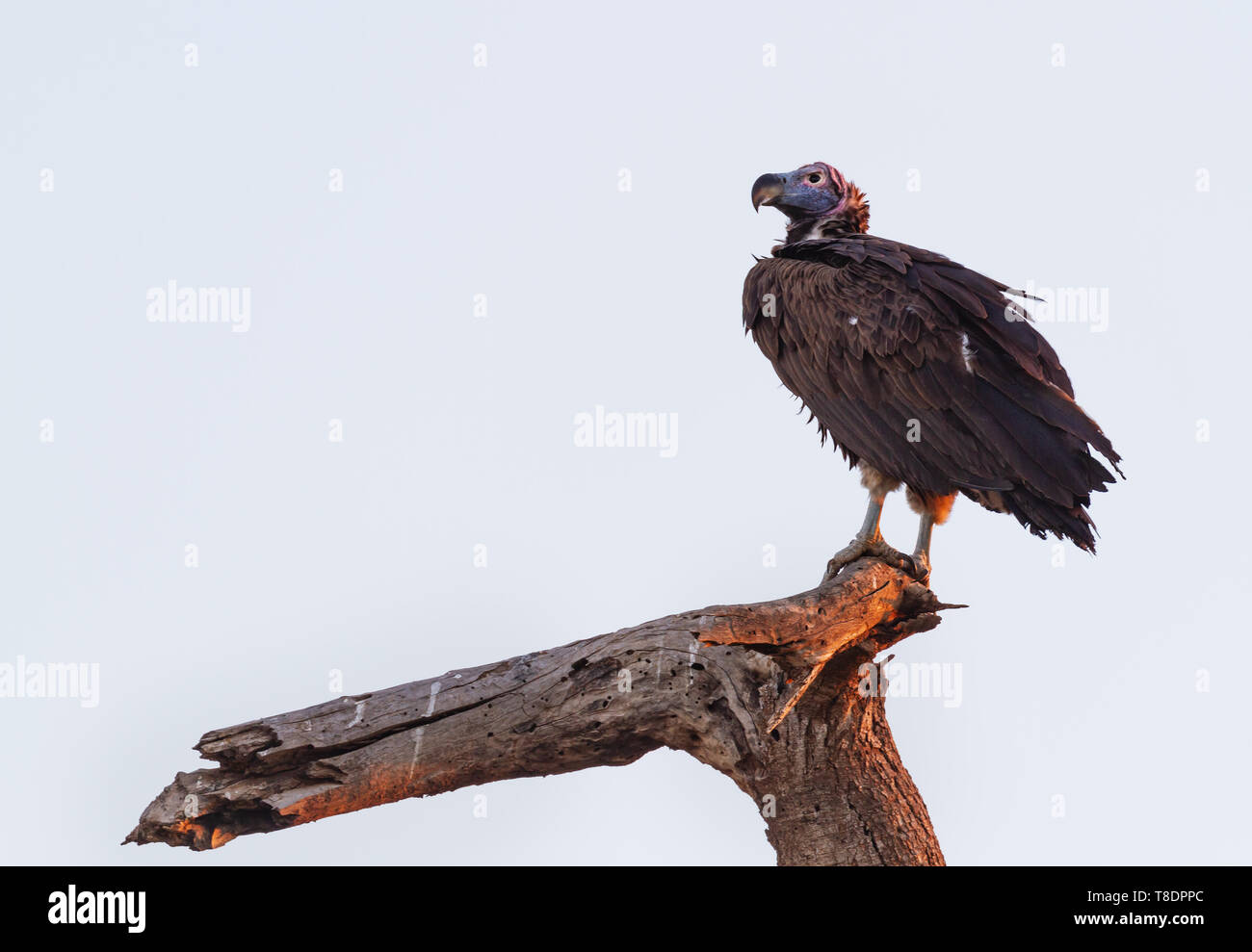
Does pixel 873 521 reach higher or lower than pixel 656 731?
higher

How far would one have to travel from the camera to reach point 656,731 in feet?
16.8

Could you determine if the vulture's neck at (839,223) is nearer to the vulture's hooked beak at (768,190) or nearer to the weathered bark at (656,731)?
the vulture's hooked beak at (768,190)

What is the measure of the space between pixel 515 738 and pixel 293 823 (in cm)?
90

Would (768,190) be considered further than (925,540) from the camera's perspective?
Yes

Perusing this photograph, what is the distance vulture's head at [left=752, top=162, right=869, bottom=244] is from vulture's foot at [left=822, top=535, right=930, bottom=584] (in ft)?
6.66

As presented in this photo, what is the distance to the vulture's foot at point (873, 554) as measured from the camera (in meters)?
5.89

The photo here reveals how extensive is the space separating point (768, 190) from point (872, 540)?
2.27m

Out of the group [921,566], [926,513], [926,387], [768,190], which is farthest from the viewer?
[768,190]

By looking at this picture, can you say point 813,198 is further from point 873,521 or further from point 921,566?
point 921,566

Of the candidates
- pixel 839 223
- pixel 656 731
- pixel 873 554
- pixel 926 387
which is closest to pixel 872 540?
pixel 873 554

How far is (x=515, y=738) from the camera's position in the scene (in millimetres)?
4980

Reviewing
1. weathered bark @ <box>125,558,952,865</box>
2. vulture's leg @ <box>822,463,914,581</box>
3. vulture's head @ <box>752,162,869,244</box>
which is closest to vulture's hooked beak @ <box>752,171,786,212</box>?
vulture's head @ <box>752,162,869,244</box>

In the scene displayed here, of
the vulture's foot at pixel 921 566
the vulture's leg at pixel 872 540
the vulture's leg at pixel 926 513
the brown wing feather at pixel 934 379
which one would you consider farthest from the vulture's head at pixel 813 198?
the vulture's foot at pixel 921 566

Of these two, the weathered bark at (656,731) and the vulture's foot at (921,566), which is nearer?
the weathered bark at (656,731)
